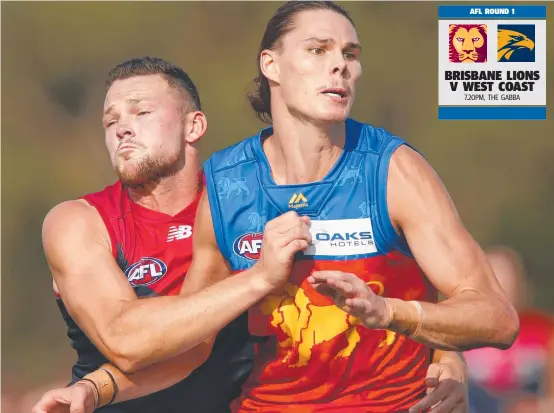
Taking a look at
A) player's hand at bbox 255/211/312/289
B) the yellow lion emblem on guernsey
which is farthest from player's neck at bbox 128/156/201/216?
player's hand at bbox 255/211/312/289

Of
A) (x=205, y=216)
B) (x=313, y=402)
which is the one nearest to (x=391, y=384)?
(x=313, y=402)

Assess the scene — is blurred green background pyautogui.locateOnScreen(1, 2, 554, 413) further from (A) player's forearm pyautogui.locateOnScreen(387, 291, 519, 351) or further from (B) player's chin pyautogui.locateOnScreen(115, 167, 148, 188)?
(A) player's forearm pyautogui.locateOnScreen(387, 291, 519, 351)

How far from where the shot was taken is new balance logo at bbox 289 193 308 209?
15.1 ft

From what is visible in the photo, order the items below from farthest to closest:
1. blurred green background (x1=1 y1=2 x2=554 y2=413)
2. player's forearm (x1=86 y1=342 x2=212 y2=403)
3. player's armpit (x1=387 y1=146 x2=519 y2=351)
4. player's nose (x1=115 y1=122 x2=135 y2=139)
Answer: blurred green background (x1=1 y1=2 x2=554 y2=413)
player's nose (x1=115 y1=122 x2=135 y2=139)
player's forearm (x1=86 y1=342 x2=212 y2=403)
player's armpit (x1=387 y1=146 x2=519 y2=351)

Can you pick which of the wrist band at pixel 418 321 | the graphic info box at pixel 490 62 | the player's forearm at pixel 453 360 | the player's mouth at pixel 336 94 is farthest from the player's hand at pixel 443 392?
the graphic info box at pixel 490 62

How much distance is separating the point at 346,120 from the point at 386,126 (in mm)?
4369

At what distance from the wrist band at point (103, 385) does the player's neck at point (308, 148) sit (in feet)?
3.55

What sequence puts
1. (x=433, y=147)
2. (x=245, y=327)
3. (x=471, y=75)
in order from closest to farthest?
(x=245, y=327), (x=471, y=75), (x=433, y=147)

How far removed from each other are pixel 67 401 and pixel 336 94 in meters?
1.58

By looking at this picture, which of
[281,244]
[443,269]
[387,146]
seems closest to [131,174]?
[281,244]

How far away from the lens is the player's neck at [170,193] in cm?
521

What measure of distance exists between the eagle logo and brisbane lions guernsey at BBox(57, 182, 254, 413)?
6.76 feet

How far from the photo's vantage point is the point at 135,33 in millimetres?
9266

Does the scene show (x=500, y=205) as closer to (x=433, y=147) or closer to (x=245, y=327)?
(x=433, y=147)
